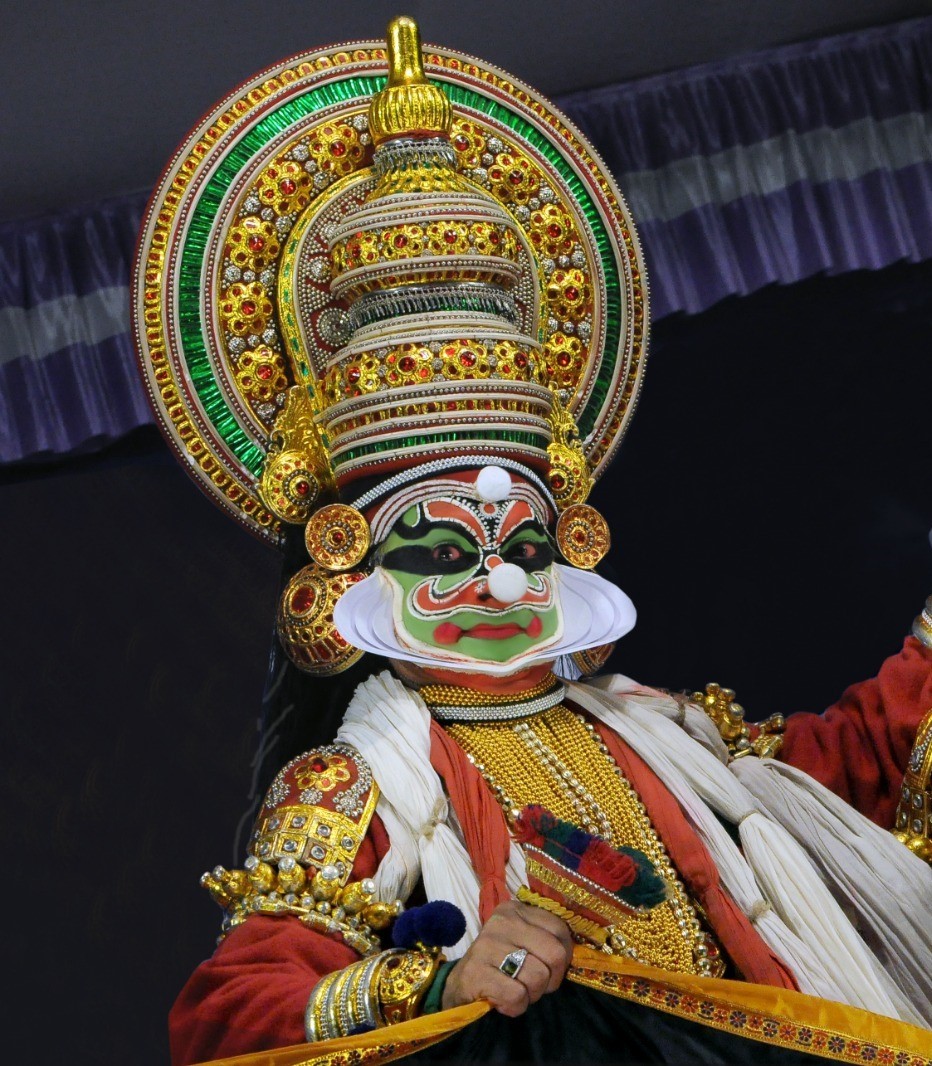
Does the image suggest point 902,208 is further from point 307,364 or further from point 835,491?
point 307,364

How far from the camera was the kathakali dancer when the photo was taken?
120 inches

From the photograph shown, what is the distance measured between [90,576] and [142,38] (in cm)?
115

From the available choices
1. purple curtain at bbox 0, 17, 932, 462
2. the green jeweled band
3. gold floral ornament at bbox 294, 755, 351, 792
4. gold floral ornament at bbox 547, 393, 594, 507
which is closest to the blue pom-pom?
gold floral ornament at bbox 294, 755, 351, 792

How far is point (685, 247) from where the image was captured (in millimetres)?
4859

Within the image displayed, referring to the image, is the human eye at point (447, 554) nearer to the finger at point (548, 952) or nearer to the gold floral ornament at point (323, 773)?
the gold floral ornament at point (323, 773)

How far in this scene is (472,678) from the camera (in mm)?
3574

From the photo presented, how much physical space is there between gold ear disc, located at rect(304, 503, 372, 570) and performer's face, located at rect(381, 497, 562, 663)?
47mm

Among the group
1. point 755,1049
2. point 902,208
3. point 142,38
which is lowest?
point 755,1049

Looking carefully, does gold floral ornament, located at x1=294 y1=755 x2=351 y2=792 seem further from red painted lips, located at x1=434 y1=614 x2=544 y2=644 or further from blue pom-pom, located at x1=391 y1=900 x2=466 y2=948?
blue pom-pom, located at x1=391 y1=900 x2=466 y2=948

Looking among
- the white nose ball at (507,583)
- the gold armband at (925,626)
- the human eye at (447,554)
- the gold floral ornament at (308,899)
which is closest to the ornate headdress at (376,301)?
the human eye at (447,554)

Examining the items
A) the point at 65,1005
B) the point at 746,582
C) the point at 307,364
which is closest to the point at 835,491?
the point at 746,582

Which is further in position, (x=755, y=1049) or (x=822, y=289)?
(x=822, y=289)

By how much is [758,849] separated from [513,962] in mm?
765

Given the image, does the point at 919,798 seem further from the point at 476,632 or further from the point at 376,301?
the point at 376,301
